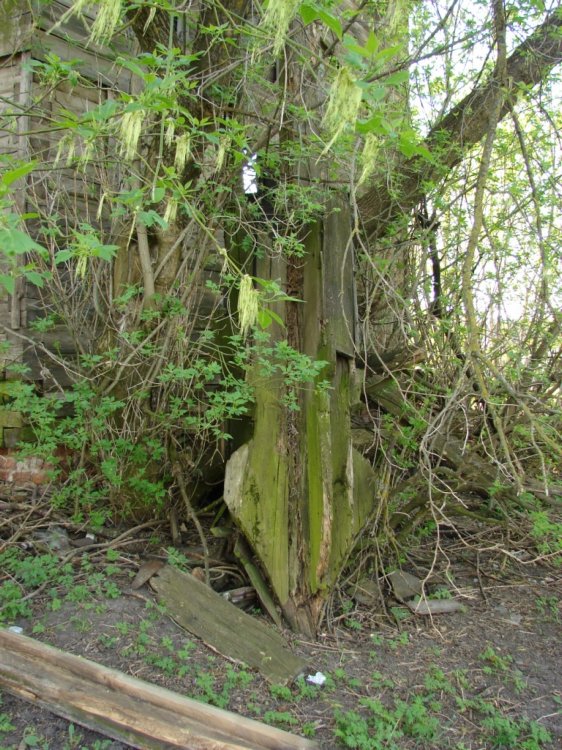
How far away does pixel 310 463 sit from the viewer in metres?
3.88

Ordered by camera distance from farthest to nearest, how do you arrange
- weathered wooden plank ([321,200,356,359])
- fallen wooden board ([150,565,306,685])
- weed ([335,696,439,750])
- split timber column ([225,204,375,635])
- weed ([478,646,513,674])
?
weathered wooden plank ([321,200,356,359]), split timber column ([225,204,375,635]), weed ([478,646,513,674]), fallen wooden board ([150,565,306,685]), weed ([335,696,439,750])

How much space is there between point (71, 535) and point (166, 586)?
3.04ft

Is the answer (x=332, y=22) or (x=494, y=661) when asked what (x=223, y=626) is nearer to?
(x=494, y=661)

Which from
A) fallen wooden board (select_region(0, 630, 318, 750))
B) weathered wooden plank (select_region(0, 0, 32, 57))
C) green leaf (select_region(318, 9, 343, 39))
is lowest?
fallen wooden board (select_region(0, 630, 318, 750))

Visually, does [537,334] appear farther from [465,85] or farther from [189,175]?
[189,175]

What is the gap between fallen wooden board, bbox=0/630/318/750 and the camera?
7.79ft

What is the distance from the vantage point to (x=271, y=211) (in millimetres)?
4203

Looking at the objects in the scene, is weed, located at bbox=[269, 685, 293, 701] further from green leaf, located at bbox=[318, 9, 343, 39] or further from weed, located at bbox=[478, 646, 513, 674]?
green leaf, located at bbox=[318, 9, 343, 39]

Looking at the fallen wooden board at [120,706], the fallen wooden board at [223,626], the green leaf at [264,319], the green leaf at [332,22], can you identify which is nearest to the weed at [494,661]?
the fallen wooden board at [223,626]

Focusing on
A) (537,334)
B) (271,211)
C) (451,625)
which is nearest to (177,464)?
(271,211)

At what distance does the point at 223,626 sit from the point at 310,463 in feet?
3.72

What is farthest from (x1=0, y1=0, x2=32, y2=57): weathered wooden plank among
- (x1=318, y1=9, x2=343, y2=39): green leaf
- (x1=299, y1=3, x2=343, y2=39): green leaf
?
(x1=318, y1=9, x2=343, y2=39): green leaf

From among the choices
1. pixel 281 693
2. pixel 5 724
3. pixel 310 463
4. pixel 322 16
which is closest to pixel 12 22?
pixel 322 16

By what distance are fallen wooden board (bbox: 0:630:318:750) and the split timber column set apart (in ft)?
4.00
